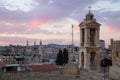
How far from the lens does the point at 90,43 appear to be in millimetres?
32719

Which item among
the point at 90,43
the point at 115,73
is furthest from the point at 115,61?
the point at 90,43

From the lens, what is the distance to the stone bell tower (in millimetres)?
32219

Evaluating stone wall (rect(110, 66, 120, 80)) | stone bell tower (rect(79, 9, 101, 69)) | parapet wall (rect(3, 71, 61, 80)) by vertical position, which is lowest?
parapet wall (rect(3, 71, 61, 80))

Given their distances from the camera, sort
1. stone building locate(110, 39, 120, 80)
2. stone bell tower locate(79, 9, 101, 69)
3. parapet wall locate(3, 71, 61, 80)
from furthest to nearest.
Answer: parapet wall locate(3, 71, 61, 80), stone bell tower locate(79, 9, 101, 69), stone building locate(110, 39, 120, 80)

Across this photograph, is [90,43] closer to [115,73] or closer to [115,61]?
[115,61]

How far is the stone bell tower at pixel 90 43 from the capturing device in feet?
106

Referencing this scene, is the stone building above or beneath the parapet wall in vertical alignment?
above

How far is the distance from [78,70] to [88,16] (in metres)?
6.06

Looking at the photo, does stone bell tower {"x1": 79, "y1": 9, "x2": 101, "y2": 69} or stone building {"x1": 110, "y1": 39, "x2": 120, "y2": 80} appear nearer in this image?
stone building {"x1": 110, "y1": 39, "x2": 120, "y2": 80}

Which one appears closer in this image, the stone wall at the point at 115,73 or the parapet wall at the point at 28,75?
the stone wall at the point at 115,73

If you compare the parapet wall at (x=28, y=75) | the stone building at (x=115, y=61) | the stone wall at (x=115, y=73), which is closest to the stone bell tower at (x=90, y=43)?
the parapet wall at (x=28, y=75)

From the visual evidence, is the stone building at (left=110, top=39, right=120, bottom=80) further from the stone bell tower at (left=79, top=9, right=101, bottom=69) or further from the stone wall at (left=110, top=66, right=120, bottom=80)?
the stone bell tower at (left=79, top=9, right=101, bottom=69)

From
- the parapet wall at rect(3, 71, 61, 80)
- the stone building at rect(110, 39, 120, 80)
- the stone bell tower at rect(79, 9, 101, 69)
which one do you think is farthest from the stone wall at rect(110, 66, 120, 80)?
the parapet wall at rect(3, 71, 61, 80)

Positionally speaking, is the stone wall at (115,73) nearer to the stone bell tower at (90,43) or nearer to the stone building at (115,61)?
the stone building at (115,61)
